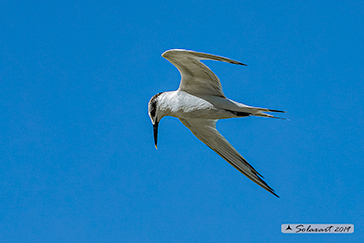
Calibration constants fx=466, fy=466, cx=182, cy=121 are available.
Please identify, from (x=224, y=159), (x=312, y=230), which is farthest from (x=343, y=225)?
(x=224, y=159)

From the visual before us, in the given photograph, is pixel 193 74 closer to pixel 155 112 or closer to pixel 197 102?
pixel 197 102

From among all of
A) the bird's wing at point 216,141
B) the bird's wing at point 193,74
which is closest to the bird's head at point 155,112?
the bird's wing at point 193,74

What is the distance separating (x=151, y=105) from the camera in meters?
10.4

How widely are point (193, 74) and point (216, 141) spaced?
2.19 metres

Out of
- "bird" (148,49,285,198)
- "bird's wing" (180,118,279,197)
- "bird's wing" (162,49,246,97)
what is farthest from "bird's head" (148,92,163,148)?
"bird's wing" (180,118,279,197)

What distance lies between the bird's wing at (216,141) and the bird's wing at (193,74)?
1207 mm

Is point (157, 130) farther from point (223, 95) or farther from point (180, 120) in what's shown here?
point (223, 95)

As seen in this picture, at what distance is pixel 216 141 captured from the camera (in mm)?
11227

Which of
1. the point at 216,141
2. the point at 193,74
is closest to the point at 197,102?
the point at 193,74

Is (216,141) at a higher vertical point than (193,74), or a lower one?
lower

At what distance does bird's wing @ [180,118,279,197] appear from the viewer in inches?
429

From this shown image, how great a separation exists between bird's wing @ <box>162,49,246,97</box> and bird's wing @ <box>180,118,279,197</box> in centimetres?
121

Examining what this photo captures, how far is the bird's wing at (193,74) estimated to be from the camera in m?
8.99

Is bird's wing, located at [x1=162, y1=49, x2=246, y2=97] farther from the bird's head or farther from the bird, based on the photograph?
the bird's head
